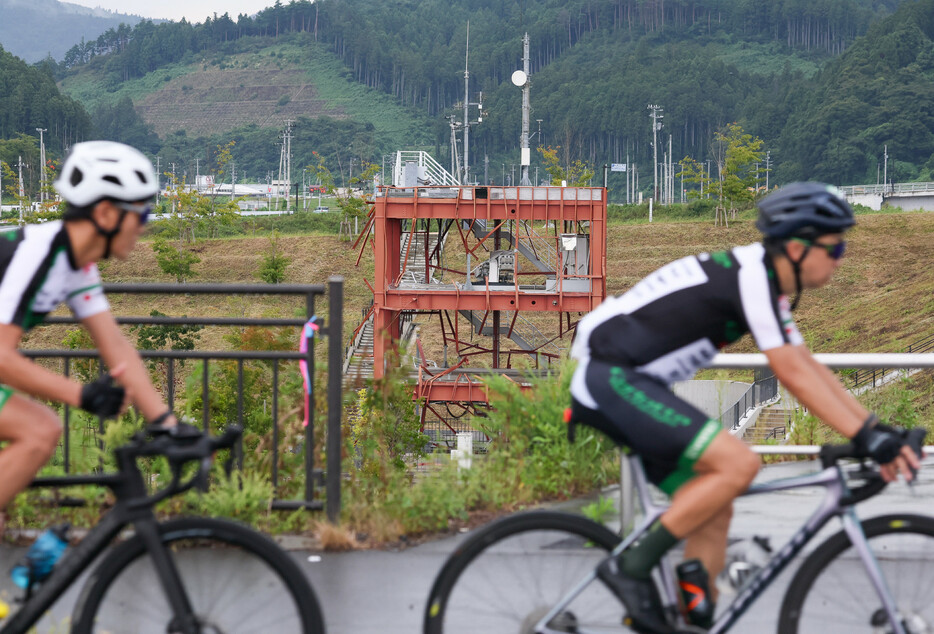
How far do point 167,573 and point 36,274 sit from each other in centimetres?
100

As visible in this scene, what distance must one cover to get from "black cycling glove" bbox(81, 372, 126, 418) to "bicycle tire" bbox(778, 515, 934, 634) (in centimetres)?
225

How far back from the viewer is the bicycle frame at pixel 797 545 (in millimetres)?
3297

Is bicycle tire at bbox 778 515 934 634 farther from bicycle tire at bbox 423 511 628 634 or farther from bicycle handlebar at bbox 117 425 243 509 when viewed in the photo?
bicycle handlebar at bbox 117 425 243 509

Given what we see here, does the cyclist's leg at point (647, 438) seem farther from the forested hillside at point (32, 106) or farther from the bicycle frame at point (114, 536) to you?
the forested hillside at point (32, 106)

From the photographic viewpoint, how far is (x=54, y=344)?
4988 centimetres

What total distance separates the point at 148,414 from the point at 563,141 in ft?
640

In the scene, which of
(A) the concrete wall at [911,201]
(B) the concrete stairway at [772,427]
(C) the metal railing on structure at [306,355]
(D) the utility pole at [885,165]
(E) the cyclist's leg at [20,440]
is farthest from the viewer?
(D) the utility pole at [885,165]

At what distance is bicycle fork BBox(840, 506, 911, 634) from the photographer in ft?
10.8

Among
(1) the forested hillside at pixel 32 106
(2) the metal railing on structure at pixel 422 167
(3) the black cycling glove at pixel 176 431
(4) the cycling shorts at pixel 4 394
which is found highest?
(1) the forested hillside at pixel 32 106

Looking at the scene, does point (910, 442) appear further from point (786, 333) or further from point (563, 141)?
point (563, 141)

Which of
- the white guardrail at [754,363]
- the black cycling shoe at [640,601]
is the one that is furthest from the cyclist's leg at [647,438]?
the white guardrail at [754,363]

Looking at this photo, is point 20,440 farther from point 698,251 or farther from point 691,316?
point 698,251

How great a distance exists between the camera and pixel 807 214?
3.23 m

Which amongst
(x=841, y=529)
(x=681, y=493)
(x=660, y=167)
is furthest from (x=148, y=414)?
(x=660, y=167)
